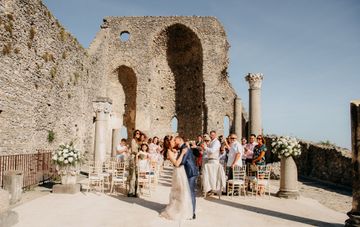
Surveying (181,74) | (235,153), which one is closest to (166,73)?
(181,74)

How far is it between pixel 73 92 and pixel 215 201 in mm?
11887

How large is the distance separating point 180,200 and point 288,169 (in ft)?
14.9

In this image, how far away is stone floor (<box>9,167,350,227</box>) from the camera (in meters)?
6.69

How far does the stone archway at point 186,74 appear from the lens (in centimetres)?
2955

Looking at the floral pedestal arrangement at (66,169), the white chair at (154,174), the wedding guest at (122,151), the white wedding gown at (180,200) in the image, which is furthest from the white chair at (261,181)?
the floral pedestal arrangement at (66,169)

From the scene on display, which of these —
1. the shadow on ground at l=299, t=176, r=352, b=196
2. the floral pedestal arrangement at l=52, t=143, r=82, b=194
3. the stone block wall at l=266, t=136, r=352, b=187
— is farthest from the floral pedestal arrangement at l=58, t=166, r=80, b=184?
the stone block wall at l=266, t=136, r=352, b=187

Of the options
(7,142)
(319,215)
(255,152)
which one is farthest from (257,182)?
(7,142)

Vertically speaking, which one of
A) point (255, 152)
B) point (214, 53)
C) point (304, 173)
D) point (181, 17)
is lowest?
point (304, 173)

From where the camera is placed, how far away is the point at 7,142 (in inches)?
460

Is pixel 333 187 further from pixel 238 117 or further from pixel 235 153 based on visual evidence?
pixel 238 117

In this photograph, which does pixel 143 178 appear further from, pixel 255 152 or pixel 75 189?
pixel 255 152

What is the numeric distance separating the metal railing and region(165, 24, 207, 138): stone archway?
18.2m

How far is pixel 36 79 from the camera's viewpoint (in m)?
13.9

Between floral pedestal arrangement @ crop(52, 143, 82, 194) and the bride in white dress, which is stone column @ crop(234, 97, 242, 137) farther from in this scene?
the bride in white dress
